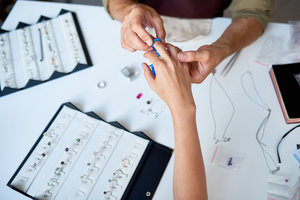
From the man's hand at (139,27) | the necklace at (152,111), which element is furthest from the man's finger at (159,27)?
the necklace at (152,111)

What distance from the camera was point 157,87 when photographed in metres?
0.72

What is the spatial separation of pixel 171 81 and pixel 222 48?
363mm

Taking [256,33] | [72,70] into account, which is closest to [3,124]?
[72,70]

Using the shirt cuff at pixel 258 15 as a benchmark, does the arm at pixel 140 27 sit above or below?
below

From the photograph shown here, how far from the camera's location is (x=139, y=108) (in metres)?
0.94

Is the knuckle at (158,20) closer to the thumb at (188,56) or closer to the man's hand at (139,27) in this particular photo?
the man's hand at (139,27)

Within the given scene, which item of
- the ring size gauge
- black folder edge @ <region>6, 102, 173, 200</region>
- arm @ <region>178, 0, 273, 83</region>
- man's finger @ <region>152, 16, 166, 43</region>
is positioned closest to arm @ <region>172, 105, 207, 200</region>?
black folder edge @ <region>6, 102, 173, 200</region>

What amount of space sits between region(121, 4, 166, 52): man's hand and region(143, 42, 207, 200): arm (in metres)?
0.15

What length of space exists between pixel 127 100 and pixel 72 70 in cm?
33

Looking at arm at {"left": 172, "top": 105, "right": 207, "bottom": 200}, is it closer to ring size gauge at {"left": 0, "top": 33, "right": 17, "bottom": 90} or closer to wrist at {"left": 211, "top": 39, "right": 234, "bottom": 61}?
wrist at {"left": 211, "top": 39, "right": 234, "bottom": 61}

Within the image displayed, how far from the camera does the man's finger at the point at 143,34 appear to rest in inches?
30.5

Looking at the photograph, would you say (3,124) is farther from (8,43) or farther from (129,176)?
(129,176)

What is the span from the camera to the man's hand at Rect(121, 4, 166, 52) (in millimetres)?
815

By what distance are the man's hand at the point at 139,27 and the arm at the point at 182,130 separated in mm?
145
